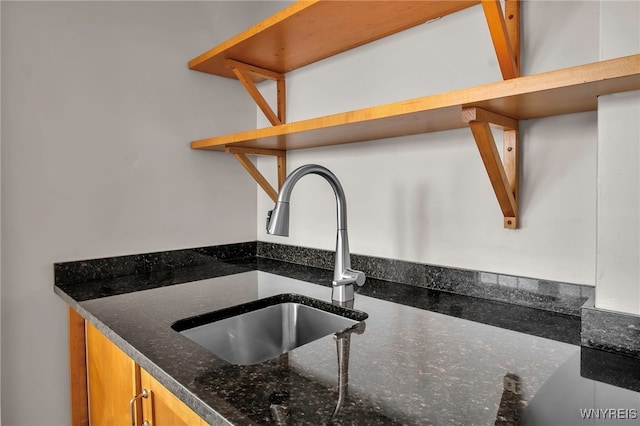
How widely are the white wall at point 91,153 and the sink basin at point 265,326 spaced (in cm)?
77

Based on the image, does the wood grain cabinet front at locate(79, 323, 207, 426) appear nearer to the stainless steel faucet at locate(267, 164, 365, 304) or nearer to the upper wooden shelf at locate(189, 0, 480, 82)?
the stainless steel faucet at locate(267, 164, 365, 304)

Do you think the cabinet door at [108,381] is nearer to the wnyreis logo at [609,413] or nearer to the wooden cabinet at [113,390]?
the wooden cabinet at [113,390]

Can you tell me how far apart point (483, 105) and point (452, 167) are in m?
0.39

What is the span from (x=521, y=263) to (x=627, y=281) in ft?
1.21

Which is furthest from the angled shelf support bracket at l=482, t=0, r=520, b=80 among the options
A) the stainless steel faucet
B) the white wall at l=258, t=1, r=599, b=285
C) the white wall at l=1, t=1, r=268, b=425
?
the white wall at l=1, t=1, r=268, b=425

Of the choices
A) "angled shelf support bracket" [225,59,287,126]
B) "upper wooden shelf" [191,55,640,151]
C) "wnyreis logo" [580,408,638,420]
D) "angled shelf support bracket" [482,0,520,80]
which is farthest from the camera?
Answer: "angled shelf support bracket" [225,59,287,126]

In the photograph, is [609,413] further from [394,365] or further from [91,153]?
[91,153]

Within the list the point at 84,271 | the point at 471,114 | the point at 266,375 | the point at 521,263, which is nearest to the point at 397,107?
the point at 471,114

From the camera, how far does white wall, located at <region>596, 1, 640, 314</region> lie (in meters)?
0.86

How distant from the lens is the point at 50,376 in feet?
5.17

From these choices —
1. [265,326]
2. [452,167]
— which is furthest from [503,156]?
[265,326]

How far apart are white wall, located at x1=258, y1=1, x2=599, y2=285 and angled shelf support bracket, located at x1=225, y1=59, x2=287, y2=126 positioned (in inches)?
3.4

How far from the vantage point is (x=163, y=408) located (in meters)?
0.94

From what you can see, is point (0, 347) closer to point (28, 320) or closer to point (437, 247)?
point (28, 320)
